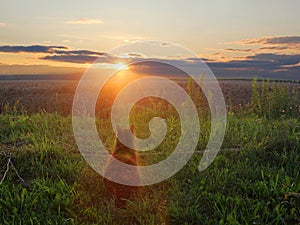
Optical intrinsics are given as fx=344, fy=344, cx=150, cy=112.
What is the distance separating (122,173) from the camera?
381cm

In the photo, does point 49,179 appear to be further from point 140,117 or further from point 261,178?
point 140,117

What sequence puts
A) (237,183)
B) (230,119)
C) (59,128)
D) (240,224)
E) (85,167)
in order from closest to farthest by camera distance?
1. (240,224)
2. (237,183)
3. (85,167)
4. (59,128)
5. (230,119)

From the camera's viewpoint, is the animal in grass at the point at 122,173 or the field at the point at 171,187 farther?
the animal in grass at the point at 122,173

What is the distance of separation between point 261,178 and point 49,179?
2.68 metres

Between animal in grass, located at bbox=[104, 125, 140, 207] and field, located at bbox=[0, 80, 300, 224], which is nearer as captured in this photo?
field, located at bbox=[0, 80, 300, 224]

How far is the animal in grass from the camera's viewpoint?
3826mm

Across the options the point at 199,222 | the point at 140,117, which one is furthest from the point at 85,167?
the point at 140,117

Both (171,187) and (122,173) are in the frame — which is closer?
(122,173)

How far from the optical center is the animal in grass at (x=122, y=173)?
3.83 m

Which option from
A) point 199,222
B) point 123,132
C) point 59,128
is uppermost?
point 123,132

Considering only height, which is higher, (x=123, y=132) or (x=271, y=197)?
(x=123, y=132)

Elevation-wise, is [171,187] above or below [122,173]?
below

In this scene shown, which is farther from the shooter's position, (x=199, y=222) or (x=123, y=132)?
(x=123, y=132)

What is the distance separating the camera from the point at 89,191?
4109mm
